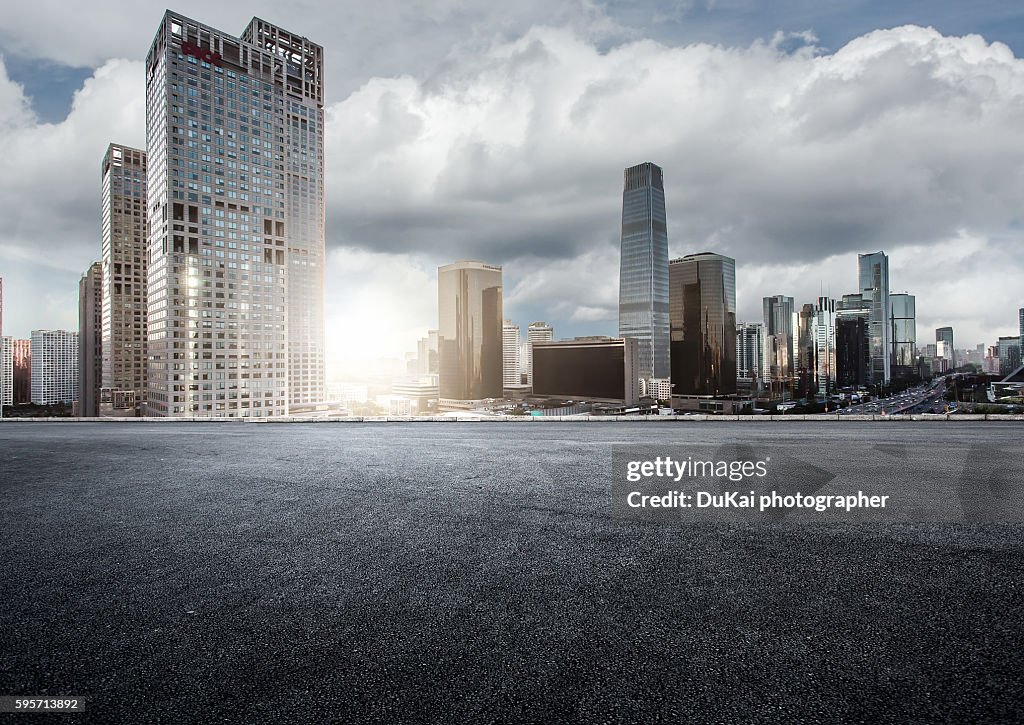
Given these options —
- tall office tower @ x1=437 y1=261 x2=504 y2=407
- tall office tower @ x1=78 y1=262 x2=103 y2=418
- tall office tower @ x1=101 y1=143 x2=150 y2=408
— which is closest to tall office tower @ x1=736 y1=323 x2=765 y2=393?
tall office tower @ x1=437 y1=261 x2=504 y2=407

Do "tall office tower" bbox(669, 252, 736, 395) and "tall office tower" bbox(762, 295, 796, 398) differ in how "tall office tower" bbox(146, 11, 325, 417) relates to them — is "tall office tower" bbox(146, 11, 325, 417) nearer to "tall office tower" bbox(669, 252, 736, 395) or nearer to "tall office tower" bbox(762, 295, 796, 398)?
"tall office tower" bbox(762, 295, 796, 398)

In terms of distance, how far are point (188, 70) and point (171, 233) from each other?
32.8m

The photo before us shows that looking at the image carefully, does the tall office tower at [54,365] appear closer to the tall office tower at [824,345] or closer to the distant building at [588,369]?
the distant building at [588,369]

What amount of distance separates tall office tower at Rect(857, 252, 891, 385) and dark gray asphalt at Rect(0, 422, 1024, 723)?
143 m

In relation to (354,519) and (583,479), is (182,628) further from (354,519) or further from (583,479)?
(583,479)

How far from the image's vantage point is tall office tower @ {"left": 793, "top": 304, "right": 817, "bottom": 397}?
114 metres

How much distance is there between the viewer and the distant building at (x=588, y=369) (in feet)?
469

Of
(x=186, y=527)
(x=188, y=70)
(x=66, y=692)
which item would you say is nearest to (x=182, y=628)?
(x=66, y=692)

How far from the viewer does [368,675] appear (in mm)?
2703

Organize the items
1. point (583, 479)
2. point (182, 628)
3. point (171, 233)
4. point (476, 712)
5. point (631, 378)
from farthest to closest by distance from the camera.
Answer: point (631, 378) → point (171, 233) → point (583, 479) → point (182, 628) → point (476, 712)

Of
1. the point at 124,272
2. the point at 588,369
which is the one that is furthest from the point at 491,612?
the point at 588,369

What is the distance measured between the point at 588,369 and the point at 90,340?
131847 millimetres

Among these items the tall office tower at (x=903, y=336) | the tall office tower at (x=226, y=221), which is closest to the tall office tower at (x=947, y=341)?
the tall office tower at (x=903, y=336)

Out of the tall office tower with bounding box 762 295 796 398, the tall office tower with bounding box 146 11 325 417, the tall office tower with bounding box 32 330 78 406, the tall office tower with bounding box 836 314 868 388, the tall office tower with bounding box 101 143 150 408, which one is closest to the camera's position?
the tall office tower with bounding box 146 11 325 417
